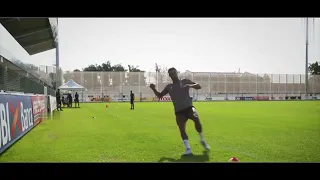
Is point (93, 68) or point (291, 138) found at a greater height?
point (93, 68)

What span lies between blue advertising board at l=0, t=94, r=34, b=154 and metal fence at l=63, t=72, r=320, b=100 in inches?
1608

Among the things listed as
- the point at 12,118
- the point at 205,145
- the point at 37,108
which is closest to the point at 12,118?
the point at 12,118

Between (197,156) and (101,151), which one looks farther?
(101,151)

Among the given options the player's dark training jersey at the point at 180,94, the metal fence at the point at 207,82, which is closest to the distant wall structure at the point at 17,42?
the player's dark training jersey at the point at 180,94

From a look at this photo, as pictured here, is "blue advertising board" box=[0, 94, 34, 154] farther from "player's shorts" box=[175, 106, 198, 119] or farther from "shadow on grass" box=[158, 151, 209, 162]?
"player's shorts" box=[175, 106, 198, 119]

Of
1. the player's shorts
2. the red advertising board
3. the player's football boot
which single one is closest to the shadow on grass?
the player's football boot

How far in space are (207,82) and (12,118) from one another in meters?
49.6

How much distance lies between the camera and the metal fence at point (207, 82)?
178ft

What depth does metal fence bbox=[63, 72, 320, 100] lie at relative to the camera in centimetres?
5412
